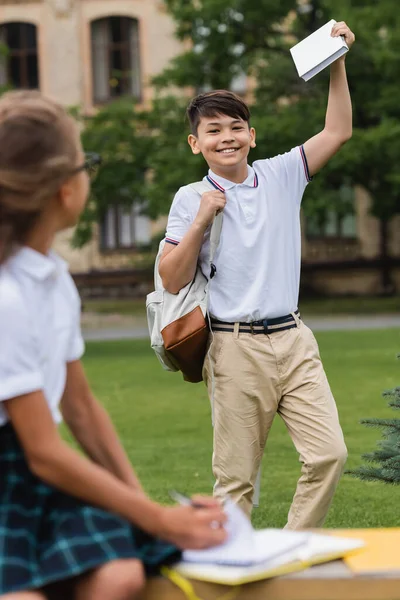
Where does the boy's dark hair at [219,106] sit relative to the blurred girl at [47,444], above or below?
above

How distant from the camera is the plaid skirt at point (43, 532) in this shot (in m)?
2.59

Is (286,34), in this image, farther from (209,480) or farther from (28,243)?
(28,243)

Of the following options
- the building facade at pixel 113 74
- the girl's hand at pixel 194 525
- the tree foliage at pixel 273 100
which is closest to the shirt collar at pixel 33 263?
the girl's hand at pixel 194 525

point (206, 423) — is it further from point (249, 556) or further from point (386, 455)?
point (249, 556)

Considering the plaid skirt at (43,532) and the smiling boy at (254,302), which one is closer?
the plaid skirt at (43,532)

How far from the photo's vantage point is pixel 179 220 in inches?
193

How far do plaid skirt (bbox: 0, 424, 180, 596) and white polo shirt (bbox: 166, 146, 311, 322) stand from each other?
6.87ft

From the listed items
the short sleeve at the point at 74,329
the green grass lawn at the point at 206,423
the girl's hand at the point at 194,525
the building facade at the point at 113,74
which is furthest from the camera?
the building facade at the point at 113,74

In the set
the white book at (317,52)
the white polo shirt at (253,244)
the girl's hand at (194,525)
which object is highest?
the white book at (317,52)

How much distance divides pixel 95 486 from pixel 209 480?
5.18m

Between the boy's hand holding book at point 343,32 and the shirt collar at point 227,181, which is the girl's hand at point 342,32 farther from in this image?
the shirt collar at point 227,181

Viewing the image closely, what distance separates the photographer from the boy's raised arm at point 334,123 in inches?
192

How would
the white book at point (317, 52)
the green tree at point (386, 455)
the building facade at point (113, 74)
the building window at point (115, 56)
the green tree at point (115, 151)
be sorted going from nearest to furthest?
the white book at point (317, 52) → the green tree at point (386, 455) → the green tree at point (115, 151) → the building facade at point (113, 74) → the building window at point (115, 56)

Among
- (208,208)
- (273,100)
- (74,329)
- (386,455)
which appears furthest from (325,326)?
(74,329)
